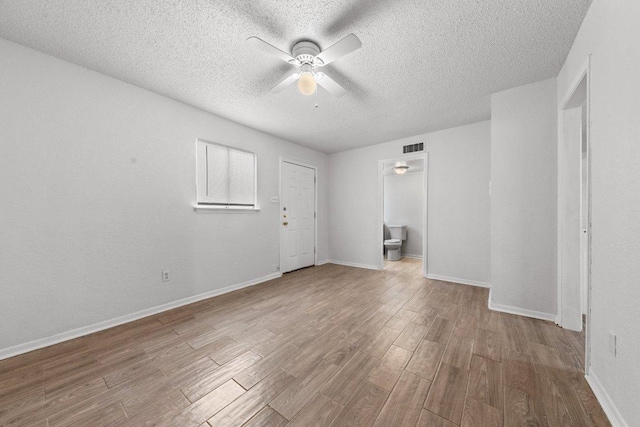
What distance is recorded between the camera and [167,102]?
287 cm

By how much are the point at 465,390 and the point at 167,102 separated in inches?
158

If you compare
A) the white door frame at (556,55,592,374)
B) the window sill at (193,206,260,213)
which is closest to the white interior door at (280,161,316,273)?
the window sill at (193,206,260,213)

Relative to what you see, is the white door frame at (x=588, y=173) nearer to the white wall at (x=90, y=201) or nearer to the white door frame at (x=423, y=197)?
the white door frame at (x=423, y=197)

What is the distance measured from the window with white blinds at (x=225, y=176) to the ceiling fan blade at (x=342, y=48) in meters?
2.13

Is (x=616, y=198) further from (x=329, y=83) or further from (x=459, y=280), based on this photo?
(x=459, y=280)

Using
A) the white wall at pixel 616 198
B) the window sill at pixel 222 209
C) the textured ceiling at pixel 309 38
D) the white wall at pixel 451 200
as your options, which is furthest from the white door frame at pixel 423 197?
the white wall at pixel 616 198

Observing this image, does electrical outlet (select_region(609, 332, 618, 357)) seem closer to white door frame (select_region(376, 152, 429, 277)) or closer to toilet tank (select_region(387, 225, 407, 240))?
white door frame (select_region(376, 152, 429, 277))

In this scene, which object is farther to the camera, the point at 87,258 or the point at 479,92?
the point at 479,92

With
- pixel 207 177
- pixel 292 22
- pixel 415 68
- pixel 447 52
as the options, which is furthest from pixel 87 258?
pixel 447 52

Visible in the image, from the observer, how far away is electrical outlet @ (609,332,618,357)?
1271 millimetres

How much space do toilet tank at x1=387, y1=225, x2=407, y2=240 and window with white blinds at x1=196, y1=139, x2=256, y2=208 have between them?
12.9 ft

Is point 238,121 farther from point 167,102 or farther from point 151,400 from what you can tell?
point 151,400

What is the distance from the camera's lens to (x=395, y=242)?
5809mm

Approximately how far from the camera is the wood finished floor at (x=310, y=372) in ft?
4.31
